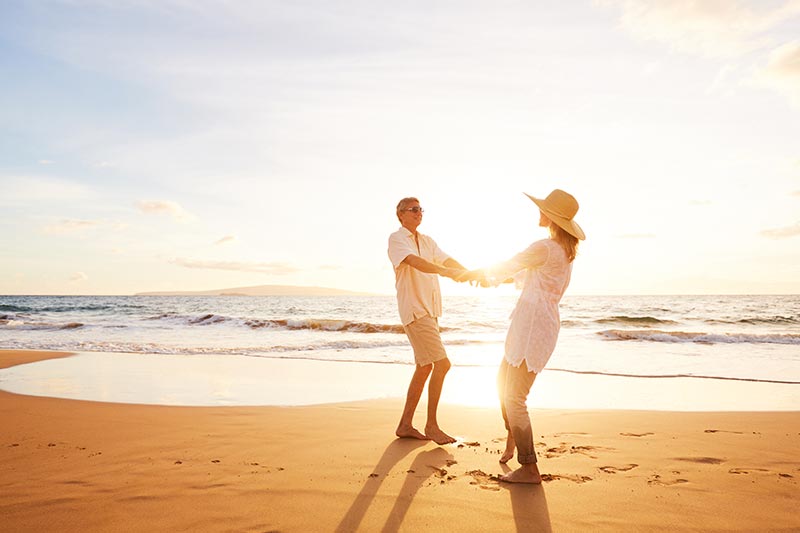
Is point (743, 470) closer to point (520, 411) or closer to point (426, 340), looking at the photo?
point (520, 411)

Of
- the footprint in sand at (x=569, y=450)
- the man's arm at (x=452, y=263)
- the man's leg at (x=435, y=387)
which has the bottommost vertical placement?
the footprint in sand at (x=569, y=450)

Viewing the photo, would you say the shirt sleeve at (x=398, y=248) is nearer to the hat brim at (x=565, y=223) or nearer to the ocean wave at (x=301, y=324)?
the hat brim at (x=565, y=223)

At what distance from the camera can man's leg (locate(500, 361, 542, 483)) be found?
13.1 ft

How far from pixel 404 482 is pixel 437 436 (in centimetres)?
123

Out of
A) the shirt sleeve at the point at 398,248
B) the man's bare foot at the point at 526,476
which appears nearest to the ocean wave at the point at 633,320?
the shirt sleeve at the point at 398,248

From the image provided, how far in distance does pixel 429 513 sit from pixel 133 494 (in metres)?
2.04

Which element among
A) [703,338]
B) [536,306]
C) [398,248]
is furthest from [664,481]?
[703,338]

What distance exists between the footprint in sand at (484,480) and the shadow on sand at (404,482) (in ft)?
1.01

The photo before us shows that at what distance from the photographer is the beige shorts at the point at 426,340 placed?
17.8 ft

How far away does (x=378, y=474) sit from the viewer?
4340 mm

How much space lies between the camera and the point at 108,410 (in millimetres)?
6977

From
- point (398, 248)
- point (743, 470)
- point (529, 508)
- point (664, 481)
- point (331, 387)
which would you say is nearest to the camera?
point (529, 508)

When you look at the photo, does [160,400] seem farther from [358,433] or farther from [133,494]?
[133,494]

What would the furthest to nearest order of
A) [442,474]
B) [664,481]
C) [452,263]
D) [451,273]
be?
[452,263] → [451,273] → [442,474] → [664,481]
